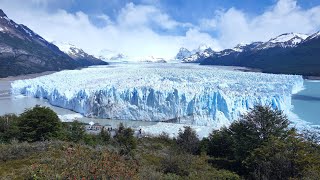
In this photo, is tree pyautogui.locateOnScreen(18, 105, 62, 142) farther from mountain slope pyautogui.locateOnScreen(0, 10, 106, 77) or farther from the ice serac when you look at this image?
mountain slope pyautogui.locateOnScreen(0, 10, 106, 77)

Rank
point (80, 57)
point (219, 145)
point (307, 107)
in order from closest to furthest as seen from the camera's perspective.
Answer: point (219, 145), point (307, 107), point (80, 57)

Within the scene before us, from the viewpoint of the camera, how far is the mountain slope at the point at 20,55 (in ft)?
266

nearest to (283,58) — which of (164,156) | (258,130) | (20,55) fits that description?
(20,55)

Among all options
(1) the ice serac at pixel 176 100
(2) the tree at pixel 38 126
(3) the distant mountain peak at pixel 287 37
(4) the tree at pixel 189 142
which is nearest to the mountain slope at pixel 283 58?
(3) the distant mountain peak at pixel 287 37

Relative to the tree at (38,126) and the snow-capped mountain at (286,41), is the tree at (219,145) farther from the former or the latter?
the snow-capped mountain at (286,41)

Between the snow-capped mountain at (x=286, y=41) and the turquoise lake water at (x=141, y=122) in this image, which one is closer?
the turquoise lake water at (x=141, y=122)

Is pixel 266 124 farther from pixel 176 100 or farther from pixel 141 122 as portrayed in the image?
pixel 141 122

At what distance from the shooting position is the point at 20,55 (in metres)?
91.7

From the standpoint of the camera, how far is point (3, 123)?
53.5ft

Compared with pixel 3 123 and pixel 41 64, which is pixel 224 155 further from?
pixel 41 64

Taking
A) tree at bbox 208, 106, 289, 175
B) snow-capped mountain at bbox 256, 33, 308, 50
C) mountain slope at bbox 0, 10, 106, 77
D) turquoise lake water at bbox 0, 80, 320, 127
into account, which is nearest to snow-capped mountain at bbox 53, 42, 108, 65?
mountain slope at bbox 0, 10, 106, 77

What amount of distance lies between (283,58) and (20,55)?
6876 centimetres

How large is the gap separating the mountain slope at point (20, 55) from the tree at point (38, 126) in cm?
6421

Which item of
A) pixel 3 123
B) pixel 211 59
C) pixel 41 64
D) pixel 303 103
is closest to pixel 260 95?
pixel 303 103
